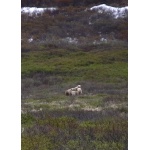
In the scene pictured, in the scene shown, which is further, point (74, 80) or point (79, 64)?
point (79, 64)

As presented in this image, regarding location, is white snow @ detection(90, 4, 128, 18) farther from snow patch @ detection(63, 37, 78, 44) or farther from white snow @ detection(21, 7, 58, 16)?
snow patch @ detection(63, 37, 78, 44)

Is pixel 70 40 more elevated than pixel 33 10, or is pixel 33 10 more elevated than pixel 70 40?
pixel 33 10

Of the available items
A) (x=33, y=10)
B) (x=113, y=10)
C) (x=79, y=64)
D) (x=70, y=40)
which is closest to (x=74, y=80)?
(x=79, y=64)

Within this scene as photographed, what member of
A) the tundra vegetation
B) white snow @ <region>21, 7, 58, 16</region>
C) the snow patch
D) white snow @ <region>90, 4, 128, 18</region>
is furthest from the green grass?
white snow @ <region>21, 7, 58, 16</region>

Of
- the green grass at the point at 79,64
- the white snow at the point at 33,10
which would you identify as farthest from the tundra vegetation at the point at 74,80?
the white snow at the point at 33,10

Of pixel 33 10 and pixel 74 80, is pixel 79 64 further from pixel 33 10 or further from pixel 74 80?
pixel 33 10
